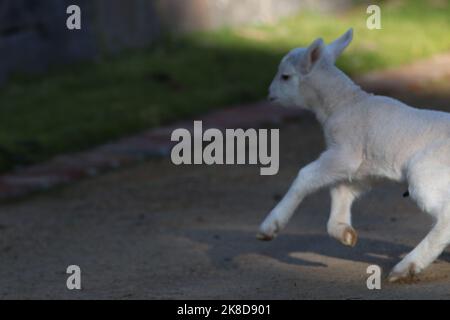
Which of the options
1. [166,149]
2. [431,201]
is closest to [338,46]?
[431,201]

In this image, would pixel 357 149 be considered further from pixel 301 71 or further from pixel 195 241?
pixel 195 241

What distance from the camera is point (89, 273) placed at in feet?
21.6

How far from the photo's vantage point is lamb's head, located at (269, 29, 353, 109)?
6.52 meters

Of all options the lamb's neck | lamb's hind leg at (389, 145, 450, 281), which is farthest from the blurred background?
the lamb's neck

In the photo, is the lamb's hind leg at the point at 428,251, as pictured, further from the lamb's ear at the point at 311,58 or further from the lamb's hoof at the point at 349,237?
the lamb's ear at the point at 311,58

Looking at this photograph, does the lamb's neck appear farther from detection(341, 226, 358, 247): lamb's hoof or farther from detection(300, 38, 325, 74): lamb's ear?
detection(341, 226, 358, 247): lamb's hoof

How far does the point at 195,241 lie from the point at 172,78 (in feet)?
15.8

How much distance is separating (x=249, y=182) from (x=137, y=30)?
480cm

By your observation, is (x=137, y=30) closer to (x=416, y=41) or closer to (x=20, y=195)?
(x=416, y=41)

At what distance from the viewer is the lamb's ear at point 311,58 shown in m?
6.46

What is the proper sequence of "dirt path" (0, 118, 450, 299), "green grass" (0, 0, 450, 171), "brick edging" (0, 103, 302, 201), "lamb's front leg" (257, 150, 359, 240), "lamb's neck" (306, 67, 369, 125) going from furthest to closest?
1. "green grass" (0, 0, 450, 171)
2. "brick edging" (0, 103, 302, 201)
3. "lamb's neck" (306, 67, 369, 125)
4. "lamb's front leg" (257, 150, 359, 240)
5. "dirt path" (0, 118, 450, 299)

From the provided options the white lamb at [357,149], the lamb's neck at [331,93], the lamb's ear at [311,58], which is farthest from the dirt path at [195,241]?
the lamb's ear at [311,58]

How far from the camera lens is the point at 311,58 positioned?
653cm
